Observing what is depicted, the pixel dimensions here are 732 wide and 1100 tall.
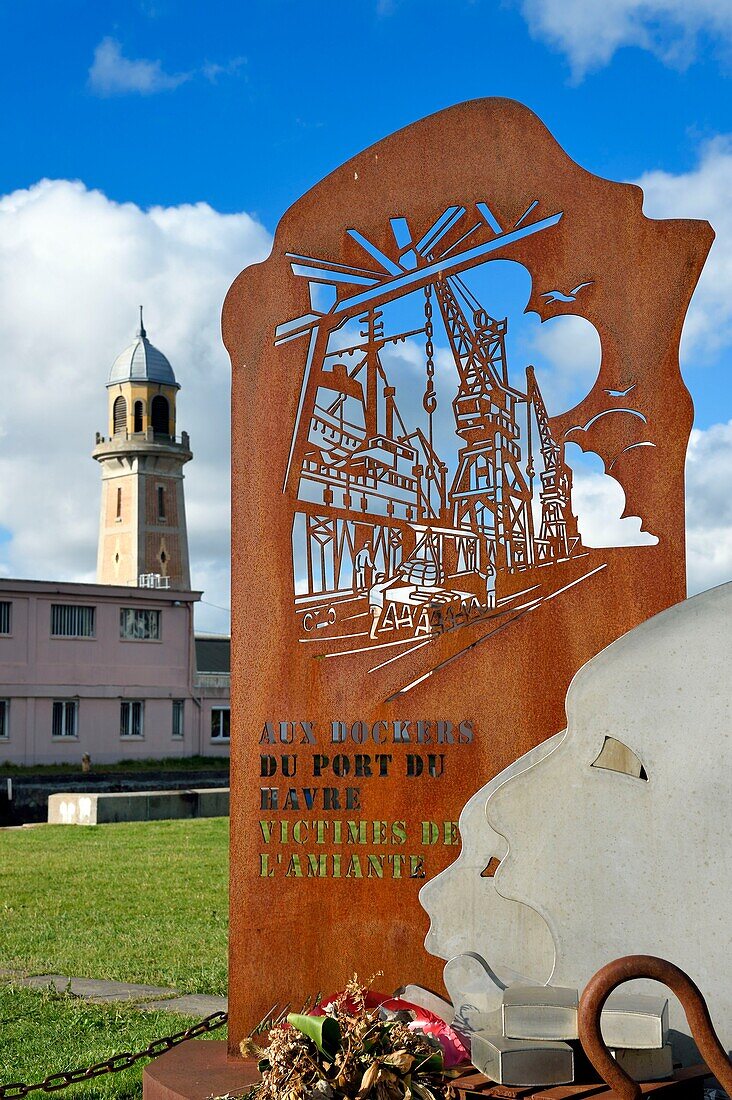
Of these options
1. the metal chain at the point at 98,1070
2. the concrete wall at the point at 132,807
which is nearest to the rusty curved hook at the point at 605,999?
the metal chain at the point at 98,1070

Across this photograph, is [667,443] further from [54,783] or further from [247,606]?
[54,783]

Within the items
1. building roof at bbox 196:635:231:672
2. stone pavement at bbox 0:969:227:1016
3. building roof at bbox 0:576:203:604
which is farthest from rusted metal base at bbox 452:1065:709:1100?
building roof at bbox 196:635:231:672

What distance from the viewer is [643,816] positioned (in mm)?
3902

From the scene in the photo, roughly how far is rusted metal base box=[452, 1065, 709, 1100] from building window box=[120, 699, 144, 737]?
32263 mm

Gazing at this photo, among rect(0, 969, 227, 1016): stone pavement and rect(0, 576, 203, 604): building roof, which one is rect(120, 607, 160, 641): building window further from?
rect(0, 969, 227, 1016): stone pavement

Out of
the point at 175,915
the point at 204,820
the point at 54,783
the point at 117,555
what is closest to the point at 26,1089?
the point at 175,915

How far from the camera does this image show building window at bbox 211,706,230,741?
37.3 m

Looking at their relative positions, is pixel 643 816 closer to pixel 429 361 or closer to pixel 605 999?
pixel 605 999

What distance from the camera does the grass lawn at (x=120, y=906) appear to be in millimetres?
8688

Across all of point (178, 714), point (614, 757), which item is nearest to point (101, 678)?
point (178, 714)

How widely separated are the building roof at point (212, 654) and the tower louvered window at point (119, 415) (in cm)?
1471

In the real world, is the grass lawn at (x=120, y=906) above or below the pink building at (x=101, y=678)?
below

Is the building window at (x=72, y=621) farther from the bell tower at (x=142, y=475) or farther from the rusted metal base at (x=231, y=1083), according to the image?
the rusted metal base at (x=231, y=1083)

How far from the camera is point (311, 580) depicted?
548 centimetres
